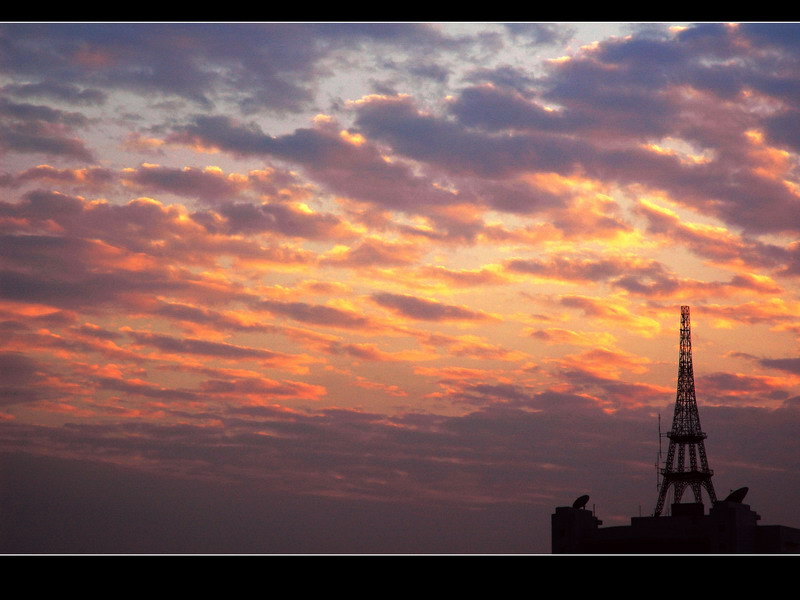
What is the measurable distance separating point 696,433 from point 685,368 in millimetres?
11604

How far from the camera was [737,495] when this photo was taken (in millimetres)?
126875

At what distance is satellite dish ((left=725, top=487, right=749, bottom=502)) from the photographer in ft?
415

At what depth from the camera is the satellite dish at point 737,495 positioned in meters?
127

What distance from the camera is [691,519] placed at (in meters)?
130
